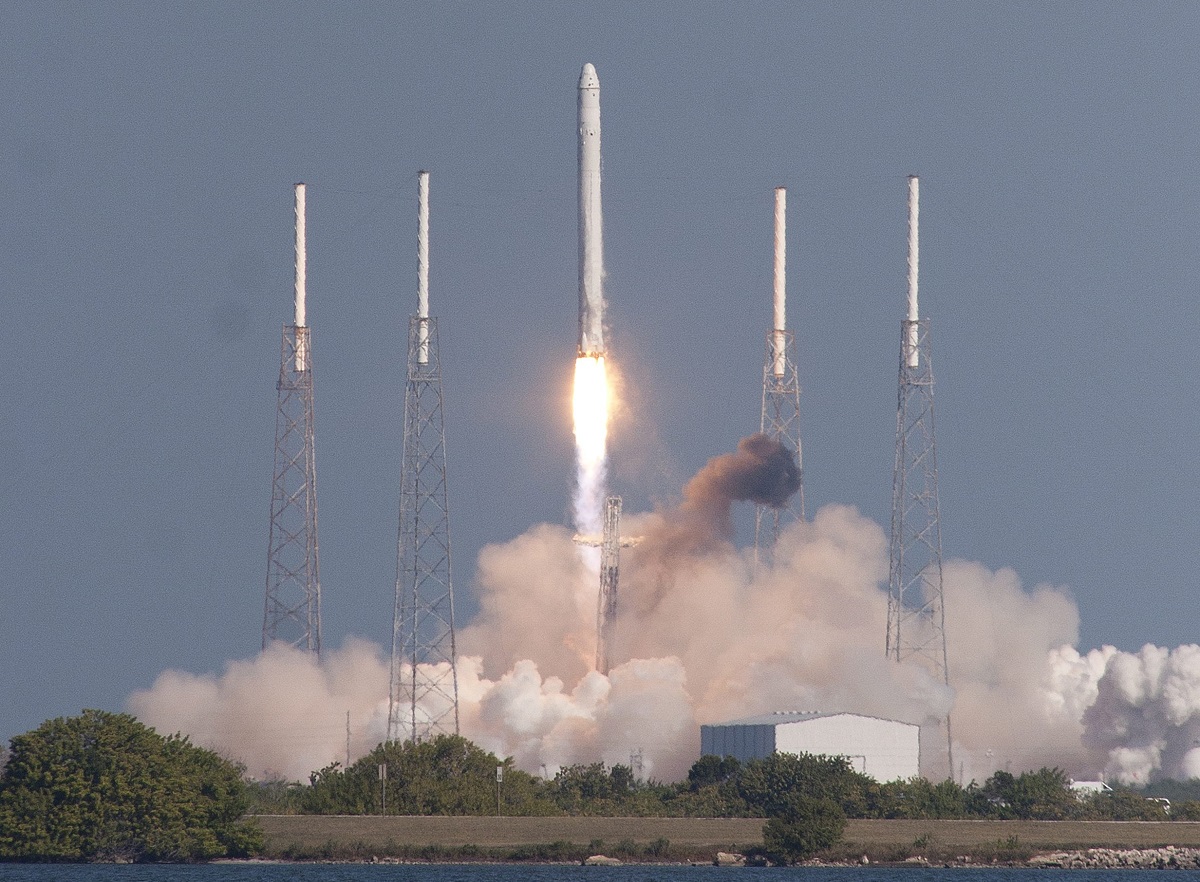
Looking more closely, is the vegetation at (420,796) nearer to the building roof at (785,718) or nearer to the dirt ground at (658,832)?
the dirt ground at (658,832)

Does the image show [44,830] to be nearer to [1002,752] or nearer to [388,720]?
[388,720]

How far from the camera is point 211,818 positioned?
323ft

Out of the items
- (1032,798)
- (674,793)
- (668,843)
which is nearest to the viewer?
(668,843)

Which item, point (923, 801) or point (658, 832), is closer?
point (658, 832)

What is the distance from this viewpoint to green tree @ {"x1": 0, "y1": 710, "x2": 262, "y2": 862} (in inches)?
3772

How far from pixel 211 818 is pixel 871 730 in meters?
26.3

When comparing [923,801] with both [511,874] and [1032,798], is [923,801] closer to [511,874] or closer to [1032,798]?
[1032,798]

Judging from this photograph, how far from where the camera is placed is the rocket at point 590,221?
389 feet

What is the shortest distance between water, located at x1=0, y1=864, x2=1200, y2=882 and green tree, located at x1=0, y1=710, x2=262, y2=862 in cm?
70

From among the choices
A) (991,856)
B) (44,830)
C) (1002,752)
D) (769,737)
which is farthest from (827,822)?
(1002,752)

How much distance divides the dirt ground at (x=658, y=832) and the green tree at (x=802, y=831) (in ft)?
3.89

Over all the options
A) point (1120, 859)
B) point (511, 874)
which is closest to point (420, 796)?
point (511, 874)

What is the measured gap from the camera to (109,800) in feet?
317

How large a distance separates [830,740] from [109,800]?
2727cm
